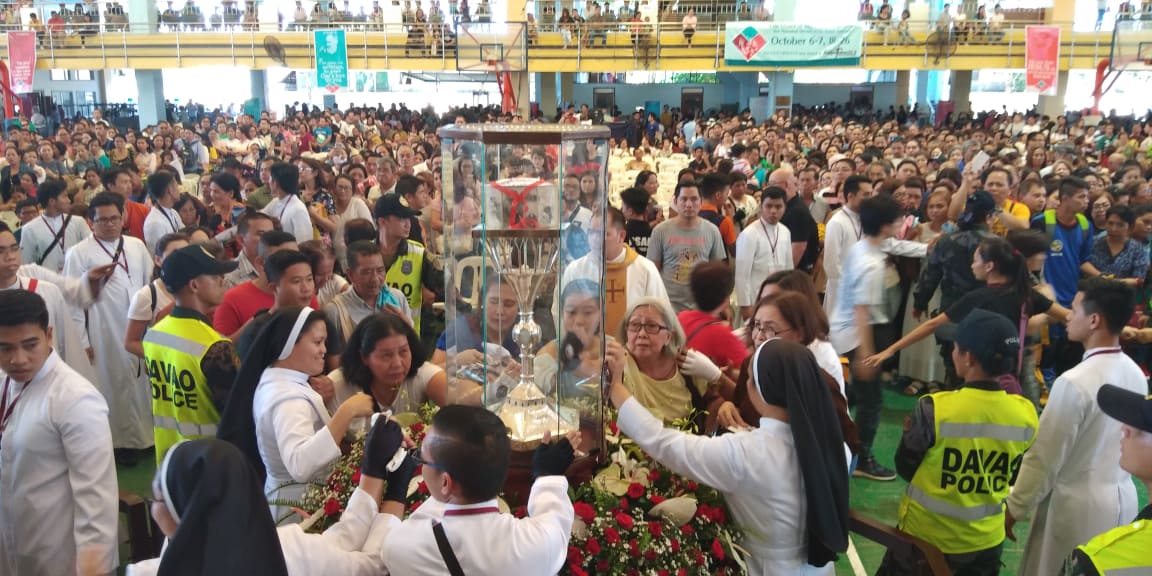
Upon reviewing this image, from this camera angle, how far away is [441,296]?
5348 mm

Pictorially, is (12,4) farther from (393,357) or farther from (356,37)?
(393,357)

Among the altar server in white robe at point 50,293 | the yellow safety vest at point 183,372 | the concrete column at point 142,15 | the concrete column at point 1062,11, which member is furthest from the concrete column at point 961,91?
the yellow safety vest at point 183,372

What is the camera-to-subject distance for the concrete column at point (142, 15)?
22.1 metres

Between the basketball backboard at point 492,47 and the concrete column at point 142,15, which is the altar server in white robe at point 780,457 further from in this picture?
the concrete column at point 142,15

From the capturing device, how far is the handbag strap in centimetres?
197

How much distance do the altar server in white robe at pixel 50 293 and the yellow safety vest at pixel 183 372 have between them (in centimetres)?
74

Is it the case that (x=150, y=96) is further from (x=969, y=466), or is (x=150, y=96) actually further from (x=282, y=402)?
(x=969, y=466)

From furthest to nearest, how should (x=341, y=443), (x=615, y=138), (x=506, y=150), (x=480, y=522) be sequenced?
(x=615, y=138) → (x=341, y=443) → (x=506, y=150) → (x=480, y=522)

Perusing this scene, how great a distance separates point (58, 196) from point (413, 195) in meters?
2.30

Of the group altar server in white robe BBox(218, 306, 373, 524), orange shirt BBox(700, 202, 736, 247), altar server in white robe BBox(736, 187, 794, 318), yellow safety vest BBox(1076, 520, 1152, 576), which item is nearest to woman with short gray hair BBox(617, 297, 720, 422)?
altar server in white robe BBox(218, 306, 373, 524)

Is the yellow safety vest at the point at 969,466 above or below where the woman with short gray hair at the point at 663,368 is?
below

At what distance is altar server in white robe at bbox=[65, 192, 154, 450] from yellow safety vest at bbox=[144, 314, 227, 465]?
5.69 feet

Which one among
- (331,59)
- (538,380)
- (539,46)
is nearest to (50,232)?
(538,380)

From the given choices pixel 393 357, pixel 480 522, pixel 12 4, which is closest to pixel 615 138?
pixel 393 357
